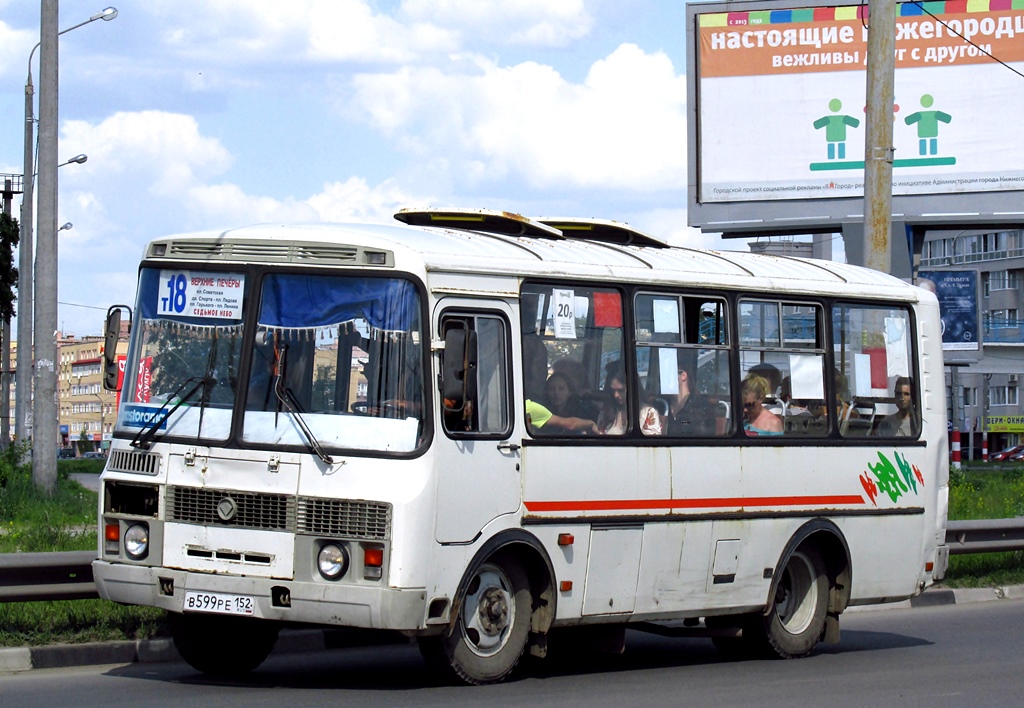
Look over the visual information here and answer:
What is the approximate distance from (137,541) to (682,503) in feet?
11.8

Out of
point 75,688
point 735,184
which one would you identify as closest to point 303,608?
point 75,688

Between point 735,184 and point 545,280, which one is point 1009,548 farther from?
point 735,184

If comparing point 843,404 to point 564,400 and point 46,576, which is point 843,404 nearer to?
point 564,400

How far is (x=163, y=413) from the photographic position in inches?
381

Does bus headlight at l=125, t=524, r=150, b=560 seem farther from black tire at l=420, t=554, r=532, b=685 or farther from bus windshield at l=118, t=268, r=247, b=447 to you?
black tire at l=420, t=554, r=532, b=685

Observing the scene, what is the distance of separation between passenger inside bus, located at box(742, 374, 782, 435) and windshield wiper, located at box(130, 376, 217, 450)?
12.9ft

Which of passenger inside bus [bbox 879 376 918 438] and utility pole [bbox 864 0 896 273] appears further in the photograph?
utility pole [bbox 864 0 896 273]

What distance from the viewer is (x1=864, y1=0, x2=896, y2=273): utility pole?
629 inches

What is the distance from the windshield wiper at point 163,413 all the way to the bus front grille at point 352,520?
107 centimetres

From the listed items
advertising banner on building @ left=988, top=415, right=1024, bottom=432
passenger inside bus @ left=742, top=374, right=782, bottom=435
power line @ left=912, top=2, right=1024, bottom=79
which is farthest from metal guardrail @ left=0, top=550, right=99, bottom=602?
advertising banner on building @ left=988, top=415, right=1024, bottom=432

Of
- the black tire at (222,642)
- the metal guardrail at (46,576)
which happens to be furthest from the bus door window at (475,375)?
the metal guardrail at (46,576)

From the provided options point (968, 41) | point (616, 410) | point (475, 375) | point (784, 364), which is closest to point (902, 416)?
point (784, 364)

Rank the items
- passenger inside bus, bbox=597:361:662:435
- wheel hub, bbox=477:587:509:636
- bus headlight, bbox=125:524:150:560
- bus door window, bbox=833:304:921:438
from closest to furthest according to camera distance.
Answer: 1. bus headlight, bbox=125:524:150:560
2. wheel hub, bbox=477:587:509:636
3. passenger inside bus, bbox=597:361:662:435
4. bus door window, bbox=833:304:921:438

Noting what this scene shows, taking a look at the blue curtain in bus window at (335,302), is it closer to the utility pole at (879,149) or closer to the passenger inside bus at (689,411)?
the passenger inside bus at (689,411)
